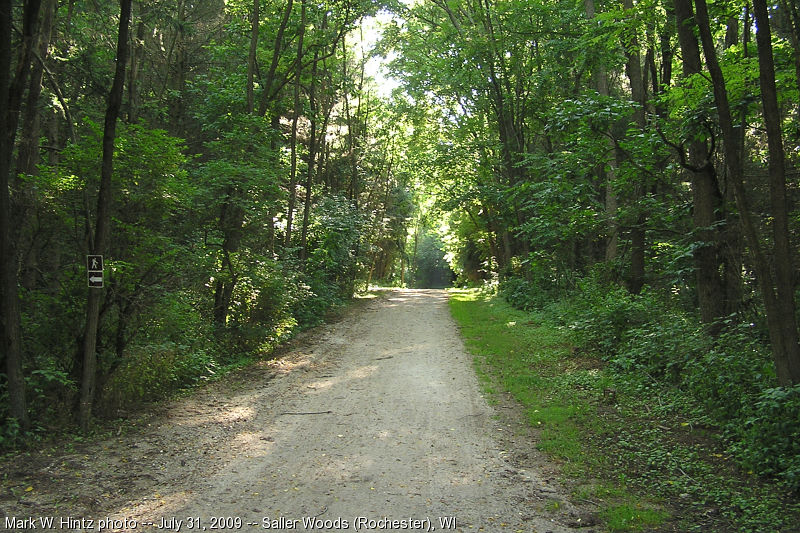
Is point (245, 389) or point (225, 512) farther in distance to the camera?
point (245, 389)

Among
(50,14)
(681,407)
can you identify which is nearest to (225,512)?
(681,407)

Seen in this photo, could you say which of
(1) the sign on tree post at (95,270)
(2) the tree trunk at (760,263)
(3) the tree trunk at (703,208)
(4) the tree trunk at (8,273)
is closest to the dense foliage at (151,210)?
(4) the tree trunk at (8,273)

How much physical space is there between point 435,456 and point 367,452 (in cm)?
79

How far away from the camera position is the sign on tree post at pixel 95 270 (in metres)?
6.46

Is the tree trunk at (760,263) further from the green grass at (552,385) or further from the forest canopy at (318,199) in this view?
the green grass at (552,385)

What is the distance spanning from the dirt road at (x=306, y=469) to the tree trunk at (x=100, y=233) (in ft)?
2.56

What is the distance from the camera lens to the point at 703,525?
14.4ft

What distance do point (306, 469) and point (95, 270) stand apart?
3564 millimetres

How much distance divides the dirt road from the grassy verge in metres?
0.53

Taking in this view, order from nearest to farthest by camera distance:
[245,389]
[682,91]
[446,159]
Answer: [682,91], [245,389], [446,159]

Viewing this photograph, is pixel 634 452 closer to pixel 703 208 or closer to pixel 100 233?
pixel 703 208

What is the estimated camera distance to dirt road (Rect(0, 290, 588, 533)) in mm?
4555

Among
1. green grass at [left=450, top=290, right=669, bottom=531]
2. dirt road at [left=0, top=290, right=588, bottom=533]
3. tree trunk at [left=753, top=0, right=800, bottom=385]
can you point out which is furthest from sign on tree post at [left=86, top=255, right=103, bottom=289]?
tree trunk at [left=753, top=0, right=800, bottom=385]

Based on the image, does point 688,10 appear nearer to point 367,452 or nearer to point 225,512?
point 367,452
